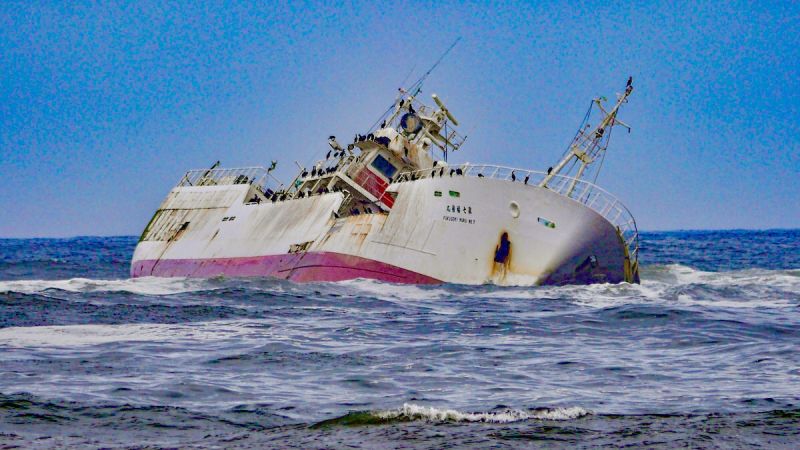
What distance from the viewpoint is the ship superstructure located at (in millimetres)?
36000

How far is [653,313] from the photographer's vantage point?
25.9 meters

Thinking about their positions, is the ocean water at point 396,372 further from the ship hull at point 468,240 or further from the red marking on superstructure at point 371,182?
the red marking on superstructure at point 371,182

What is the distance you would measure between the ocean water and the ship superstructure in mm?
5156

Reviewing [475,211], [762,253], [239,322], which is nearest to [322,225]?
[475,211]

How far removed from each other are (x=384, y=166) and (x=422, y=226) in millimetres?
9588

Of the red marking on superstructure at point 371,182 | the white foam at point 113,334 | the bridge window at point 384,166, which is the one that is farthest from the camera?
the bridge window at point 384,166

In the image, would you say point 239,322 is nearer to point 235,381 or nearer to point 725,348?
point 235,381

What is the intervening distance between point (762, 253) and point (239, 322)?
6581cm

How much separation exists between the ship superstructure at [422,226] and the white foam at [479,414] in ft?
73.0

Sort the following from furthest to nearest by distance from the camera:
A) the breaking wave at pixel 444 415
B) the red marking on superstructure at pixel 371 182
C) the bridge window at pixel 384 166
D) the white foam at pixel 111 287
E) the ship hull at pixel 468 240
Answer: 1. the bridge window at pixel 384 166
2. the red marking on superstructure at pixel 371 182
3. the ship hull at pixel 468 240
4. the white foam at pixel 111 287
5. the breaking wave at pixel 444 415

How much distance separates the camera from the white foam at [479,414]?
13430mm

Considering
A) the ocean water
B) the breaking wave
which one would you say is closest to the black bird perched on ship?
the ocean water

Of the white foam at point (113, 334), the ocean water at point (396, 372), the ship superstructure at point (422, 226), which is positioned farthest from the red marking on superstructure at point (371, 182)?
the white foam at point (113, 334)

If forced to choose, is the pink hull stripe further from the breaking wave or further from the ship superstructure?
the breaking wave
